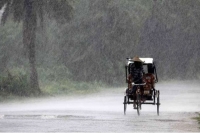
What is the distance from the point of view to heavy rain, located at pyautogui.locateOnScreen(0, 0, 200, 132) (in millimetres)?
42531

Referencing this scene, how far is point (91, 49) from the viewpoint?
63719 millimetres

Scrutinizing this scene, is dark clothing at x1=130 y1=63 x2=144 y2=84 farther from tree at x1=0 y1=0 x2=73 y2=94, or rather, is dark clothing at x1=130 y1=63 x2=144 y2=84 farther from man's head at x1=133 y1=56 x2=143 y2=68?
tree at x1=0 y1=0 x2=73 y2=94

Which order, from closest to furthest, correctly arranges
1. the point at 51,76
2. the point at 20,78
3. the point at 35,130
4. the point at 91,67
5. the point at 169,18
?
the point at 35,130 < the point at 20,78 < the point at 51,76 < the point at 91,67 < the point at 169,18

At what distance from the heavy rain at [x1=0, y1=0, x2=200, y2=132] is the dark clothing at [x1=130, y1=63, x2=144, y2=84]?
7510 mm

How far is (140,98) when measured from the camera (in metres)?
25.1

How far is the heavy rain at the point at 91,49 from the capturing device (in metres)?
42.5

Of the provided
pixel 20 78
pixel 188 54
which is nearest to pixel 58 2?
pixel 20 78

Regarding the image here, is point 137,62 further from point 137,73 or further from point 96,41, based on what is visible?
point 96,41

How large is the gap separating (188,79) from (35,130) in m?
61.7

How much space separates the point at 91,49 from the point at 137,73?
39.0 metres

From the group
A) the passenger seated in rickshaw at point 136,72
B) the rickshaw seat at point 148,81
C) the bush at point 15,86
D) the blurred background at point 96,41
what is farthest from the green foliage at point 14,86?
the passenger seated in rickshaw at point 136,72

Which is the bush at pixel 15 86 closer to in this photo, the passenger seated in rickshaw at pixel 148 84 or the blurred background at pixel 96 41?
the blurred background at pixel 96 41

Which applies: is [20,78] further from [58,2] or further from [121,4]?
[121,4]

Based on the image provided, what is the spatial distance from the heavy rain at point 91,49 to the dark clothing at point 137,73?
751cm
